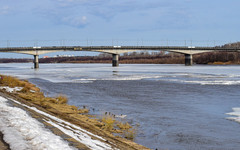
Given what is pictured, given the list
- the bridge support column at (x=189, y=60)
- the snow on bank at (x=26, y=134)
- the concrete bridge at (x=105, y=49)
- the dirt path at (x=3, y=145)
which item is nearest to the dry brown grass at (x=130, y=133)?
the snow on bank at (x=26, y=134)

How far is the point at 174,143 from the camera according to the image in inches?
506

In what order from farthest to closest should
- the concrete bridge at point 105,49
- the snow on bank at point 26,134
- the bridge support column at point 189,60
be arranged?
the bridge support column at point 189,60
the concrete bridge at point 105,49
the snow on bank at point 26,134

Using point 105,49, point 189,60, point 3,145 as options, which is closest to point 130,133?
point 3,145

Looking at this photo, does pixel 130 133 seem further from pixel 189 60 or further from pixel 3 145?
pixel 189 60

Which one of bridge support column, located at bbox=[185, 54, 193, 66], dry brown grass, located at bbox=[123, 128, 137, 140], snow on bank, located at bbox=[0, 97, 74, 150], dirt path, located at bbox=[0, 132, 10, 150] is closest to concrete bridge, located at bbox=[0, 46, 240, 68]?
bridge support column, located at bbox=[185, 54, 193, 66]

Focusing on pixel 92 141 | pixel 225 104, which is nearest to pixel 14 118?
pixel 92 141

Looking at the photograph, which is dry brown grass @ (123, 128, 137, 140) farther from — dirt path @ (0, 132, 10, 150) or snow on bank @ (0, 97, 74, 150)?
dirt path @ (0, 132, 10, 150)

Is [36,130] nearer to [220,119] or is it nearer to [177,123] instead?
[177,123]

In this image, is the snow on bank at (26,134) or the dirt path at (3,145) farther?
the snow on bank at (26,134)

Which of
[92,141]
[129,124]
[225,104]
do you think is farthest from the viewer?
[225,104]

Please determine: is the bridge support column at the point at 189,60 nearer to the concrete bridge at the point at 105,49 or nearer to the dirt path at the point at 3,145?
the concrete bridge at the point at 105,49

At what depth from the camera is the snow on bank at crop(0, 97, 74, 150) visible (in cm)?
932

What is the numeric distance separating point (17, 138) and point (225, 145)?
301 inches

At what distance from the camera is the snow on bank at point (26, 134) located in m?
9.32
